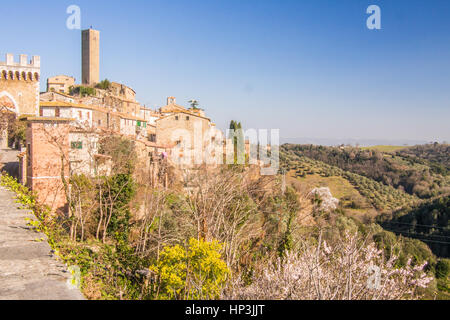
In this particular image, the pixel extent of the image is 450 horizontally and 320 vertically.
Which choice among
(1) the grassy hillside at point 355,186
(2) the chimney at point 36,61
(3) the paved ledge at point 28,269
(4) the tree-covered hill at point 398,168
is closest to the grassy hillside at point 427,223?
(1) the grassy hillside at point 355,186

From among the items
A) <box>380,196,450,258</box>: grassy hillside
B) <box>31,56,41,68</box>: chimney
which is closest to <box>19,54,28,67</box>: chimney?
<box>31,56,41,68</box>: chimney

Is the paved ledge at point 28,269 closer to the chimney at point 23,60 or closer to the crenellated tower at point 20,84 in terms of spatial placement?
the crenellated tower at point 20,84

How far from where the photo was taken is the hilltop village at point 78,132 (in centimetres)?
969

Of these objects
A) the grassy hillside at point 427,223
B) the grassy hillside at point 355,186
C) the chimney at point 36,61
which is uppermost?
the chimney at point 36,61

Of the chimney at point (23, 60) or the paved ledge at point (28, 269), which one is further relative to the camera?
the chimney at point (23, 60)

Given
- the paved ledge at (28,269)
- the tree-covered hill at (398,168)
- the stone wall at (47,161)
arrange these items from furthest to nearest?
1. the tree-covered hill at (398,168)
2. the stone wall at (47,161)
3. the paved ledge at (28,269)

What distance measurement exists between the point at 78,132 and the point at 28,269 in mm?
14896

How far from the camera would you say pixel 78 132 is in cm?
1625

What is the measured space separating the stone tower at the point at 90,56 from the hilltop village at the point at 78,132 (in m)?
12.4

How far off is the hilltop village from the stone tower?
1243cm

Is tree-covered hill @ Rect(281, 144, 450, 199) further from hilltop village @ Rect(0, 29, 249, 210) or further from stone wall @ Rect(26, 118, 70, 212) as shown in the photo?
stone wall @ Rect(26, 118, 70, 212)

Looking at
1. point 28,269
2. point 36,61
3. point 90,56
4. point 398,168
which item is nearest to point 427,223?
point 398,168
